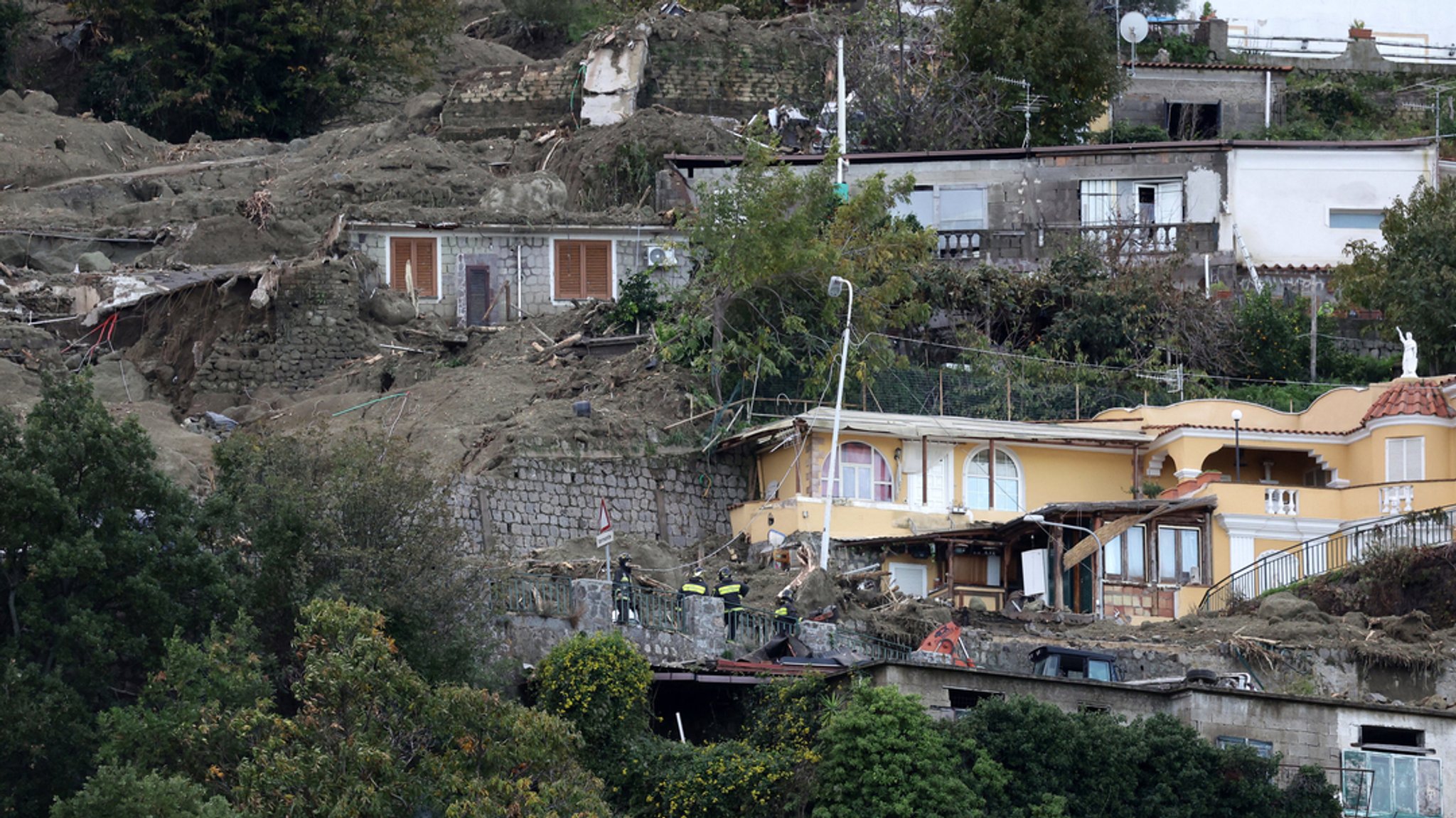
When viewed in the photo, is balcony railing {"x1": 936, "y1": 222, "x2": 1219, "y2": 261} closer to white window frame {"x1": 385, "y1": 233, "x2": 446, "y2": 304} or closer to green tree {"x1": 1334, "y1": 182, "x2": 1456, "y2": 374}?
green tree {"x1": 1334, "y1": 182, "x2": 1456, "y2": 374}

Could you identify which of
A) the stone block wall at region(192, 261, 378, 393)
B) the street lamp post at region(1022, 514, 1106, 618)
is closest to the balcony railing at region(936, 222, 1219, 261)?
the street lamp post at region(1022, 514, 1106, 618)

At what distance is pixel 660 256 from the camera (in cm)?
4853

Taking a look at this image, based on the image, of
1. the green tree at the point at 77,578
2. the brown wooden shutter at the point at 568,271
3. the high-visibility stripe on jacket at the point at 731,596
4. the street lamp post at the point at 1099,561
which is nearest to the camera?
the green tree at the point at 77,578

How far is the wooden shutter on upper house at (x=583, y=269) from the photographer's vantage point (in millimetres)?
48688

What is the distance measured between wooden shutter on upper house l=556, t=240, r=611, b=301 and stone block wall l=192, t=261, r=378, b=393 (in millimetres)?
4202

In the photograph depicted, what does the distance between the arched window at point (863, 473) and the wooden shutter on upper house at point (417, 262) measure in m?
9.63

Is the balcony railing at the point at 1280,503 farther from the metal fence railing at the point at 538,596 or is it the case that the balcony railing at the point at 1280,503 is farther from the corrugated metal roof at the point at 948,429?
the metal fence railing at the point at 538,596

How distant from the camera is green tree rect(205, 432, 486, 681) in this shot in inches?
1267

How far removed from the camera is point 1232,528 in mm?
41906

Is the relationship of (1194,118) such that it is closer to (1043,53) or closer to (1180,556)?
(1043,53)

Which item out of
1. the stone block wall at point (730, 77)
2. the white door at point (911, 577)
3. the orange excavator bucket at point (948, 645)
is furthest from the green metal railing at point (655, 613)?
the stone block wall at point (730, 77)

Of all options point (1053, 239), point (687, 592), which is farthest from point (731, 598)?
point (1053, 239)

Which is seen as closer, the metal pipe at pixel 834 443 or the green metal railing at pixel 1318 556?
the metal pipe at pixel 834 443

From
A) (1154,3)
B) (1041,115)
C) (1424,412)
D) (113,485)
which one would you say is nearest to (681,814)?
(113,485)
